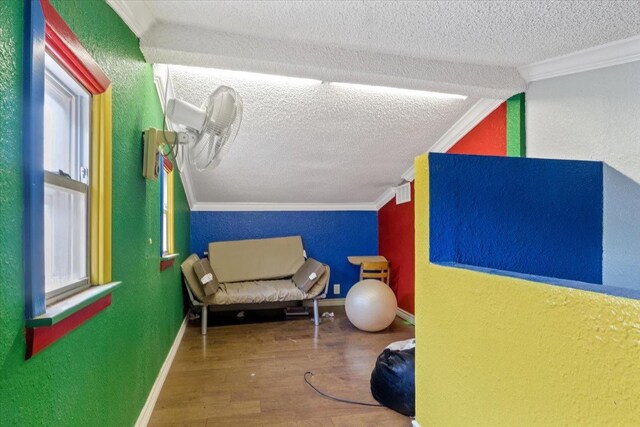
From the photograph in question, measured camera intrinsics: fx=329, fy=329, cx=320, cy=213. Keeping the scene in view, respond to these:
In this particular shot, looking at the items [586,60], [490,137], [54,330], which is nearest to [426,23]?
[586,60]

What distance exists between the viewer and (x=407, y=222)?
3.58 m

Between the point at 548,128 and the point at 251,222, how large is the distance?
3226 millimetres

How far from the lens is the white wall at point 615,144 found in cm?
160

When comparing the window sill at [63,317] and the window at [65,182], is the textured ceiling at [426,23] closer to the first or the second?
the window at [65,182]

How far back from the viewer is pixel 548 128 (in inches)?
77.5

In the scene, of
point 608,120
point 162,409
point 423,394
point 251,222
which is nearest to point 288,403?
point 162,409

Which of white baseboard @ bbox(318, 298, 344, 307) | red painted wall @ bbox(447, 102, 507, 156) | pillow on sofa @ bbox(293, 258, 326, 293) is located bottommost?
white baseboard @ bbox(318, 298, 344, 307)

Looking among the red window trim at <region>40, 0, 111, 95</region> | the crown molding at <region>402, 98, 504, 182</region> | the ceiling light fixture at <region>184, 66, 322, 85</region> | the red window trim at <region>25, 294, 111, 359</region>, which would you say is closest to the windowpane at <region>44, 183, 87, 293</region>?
the red window trim at <region>25, 294, 111, 359</region>

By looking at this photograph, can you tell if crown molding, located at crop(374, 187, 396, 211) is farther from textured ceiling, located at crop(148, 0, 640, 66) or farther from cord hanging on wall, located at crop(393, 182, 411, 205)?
textured ceiling, located at crop(148, 0, 640, 66)

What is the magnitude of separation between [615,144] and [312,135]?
6.22 feet

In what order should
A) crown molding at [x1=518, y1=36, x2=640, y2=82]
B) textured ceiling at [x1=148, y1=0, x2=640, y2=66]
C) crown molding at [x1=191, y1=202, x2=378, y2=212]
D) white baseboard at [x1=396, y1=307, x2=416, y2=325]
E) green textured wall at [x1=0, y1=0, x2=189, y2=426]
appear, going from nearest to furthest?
green textured wall at [x1=0, y1=0, x2=189, y2=426] → textured ceiling at [x1=148, y1=0, x2=640, y2=66] → crown molding at [x1=518, y1=36, x2=640, y2=82] → white baseboard at [x1=396, y1=307, x2=416, y2=325] → crown molding at [x1=191, y1=202, x2=378, y2=212]

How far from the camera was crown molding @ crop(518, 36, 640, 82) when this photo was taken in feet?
5.22

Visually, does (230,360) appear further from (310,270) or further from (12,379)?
(12,379)

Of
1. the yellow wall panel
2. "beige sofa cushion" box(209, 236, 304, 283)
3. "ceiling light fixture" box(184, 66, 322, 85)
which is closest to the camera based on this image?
the yellow wall panel
